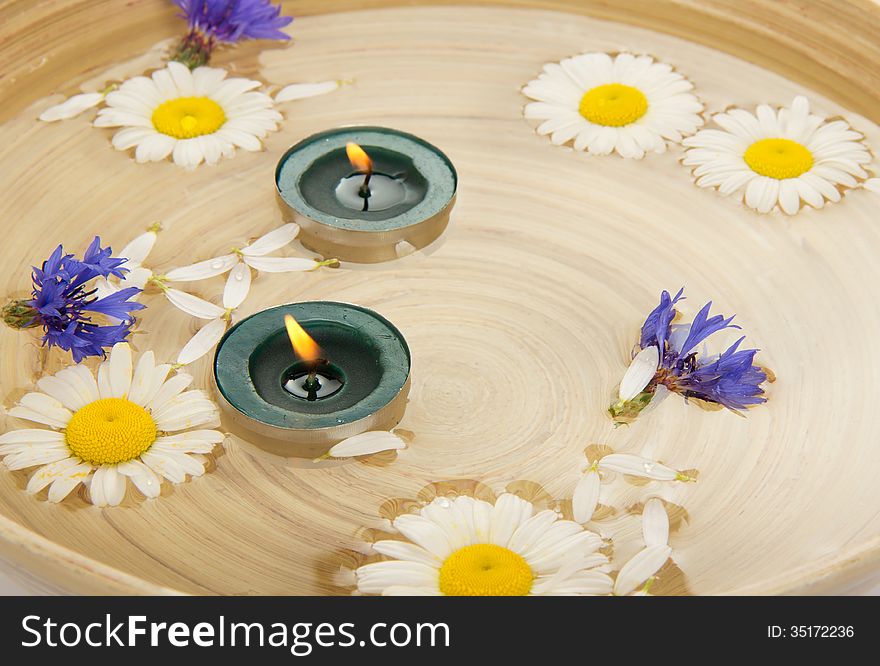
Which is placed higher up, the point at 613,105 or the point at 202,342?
the point at 613,105

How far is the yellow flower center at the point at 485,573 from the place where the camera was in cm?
66

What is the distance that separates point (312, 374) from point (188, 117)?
1.00ft

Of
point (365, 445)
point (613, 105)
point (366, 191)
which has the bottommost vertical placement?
point (365, 445)

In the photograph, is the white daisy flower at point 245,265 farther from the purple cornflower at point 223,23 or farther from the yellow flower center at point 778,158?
the yellow flower center at point 778,158

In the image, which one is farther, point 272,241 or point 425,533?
point 272,241

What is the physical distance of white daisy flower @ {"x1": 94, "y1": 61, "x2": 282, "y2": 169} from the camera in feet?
3.09

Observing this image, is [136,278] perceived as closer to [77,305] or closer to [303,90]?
[77,305]

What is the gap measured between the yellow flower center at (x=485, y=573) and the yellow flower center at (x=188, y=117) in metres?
0.44

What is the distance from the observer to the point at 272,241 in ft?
2.85

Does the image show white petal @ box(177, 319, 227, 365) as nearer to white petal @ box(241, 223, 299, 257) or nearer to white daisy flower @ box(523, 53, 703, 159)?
white petal @ box(241, 223, 299, 257)

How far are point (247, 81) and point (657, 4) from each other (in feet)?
1.19

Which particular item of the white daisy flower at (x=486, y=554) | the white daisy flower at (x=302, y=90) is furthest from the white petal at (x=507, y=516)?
the white daisy flower at (x=302, y=90)

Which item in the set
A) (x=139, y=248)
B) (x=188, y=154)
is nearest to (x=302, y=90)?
(x=188, y=154)
